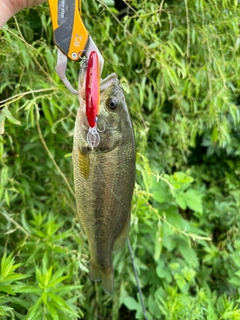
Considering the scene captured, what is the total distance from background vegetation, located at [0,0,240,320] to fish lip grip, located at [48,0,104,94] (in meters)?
0.44

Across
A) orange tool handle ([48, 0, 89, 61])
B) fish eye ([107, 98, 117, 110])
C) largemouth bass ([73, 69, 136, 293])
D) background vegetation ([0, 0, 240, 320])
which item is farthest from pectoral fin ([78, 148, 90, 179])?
background vegetation ([0, 0, 240, 320])

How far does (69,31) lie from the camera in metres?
0.88

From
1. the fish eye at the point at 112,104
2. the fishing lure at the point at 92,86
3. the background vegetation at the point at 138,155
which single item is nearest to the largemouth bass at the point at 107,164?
the fish eye at the point at 112,104

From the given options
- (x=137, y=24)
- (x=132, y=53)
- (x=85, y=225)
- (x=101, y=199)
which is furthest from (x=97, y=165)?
(x=132, y=53)

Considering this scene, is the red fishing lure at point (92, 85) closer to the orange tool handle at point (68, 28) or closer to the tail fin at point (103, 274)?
the orange tool handle at point (68, 28)

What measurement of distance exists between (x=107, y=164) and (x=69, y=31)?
36 centimetres

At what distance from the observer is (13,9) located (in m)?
0.98

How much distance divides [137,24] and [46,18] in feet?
1.32

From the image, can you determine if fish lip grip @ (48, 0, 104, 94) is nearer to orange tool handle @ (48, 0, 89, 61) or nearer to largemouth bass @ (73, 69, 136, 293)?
orange tool handle @ (48, 0, 89, 61)

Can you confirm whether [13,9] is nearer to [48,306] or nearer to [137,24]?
[137,24]

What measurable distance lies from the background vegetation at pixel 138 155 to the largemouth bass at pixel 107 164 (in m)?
0.36

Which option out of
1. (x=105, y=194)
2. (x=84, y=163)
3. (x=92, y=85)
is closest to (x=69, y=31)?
(x=92, y=85)

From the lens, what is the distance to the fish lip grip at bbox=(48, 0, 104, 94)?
2.83 feet

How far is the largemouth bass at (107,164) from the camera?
0.98 meters
